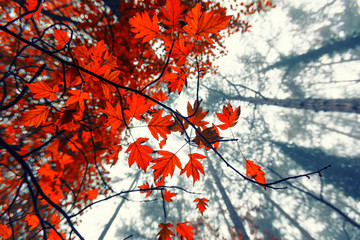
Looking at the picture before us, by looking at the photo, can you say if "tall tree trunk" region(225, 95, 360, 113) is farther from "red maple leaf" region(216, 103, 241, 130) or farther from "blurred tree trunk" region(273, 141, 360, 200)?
"blurred tree trunk" region(273, 141, 360, 200)

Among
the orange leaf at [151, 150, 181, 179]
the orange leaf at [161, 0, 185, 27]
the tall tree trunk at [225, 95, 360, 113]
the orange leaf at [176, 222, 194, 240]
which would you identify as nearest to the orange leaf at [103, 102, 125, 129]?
the orange leaf at [151, 150, 181, 179]

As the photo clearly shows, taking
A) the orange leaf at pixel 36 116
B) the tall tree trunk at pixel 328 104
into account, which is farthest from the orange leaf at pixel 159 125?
the tall tree trunk at pixel 328 104

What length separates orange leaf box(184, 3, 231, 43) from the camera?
0.67 m

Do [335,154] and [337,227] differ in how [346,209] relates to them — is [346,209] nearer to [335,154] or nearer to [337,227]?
[337,227]

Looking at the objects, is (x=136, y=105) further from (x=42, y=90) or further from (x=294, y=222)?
(x=294, y=222)

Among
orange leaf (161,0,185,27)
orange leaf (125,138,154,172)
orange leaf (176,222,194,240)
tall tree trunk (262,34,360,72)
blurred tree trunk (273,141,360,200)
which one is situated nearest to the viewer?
orange leaf (161,0,185,27)

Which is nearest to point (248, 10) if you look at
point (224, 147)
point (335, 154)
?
point (224, 147)

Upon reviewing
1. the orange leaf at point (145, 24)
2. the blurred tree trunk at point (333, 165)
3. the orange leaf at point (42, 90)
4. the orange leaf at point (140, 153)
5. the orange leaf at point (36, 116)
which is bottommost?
the orange leaf at point (140, 153)

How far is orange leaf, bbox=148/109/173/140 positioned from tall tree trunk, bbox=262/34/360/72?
14518mm

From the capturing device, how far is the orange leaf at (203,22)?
67 cm

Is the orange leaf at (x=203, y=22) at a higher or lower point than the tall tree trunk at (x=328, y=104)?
lower

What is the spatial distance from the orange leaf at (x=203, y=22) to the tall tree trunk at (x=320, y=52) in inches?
566

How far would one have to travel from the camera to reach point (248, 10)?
5.94 meters

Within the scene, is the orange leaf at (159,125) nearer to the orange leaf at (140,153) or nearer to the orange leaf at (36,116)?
the orange leaf at (140,153)
